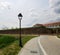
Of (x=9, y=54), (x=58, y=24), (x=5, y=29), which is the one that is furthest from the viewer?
(x=58, y=24)

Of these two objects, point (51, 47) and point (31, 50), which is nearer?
point (31, 50)

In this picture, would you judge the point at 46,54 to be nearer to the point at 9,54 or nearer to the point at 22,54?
the point at 22,54

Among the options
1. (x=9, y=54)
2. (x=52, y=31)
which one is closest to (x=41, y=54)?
(x=9, y=54)

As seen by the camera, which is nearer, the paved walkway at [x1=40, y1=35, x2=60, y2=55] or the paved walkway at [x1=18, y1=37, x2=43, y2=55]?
the paved walkway at [x1=18, y1=37, x2=43, y2=55]

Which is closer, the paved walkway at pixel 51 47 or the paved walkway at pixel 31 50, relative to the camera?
the paved walkway at pixel 31 50

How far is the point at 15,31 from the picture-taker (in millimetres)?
80625

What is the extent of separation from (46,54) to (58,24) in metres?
80.7

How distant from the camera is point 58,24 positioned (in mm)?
93688

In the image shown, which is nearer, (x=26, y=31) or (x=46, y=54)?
(x=46, y=54)

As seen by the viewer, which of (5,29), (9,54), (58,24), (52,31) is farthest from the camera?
(58,24)

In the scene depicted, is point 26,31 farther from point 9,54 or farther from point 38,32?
point 9,54

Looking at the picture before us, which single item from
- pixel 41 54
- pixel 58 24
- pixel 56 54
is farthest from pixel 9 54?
pixel 58 24

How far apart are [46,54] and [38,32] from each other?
64212mm

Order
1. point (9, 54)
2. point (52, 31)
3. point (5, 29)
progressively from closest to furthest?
point (9, 54), point (52, 31), point (5, 29)
